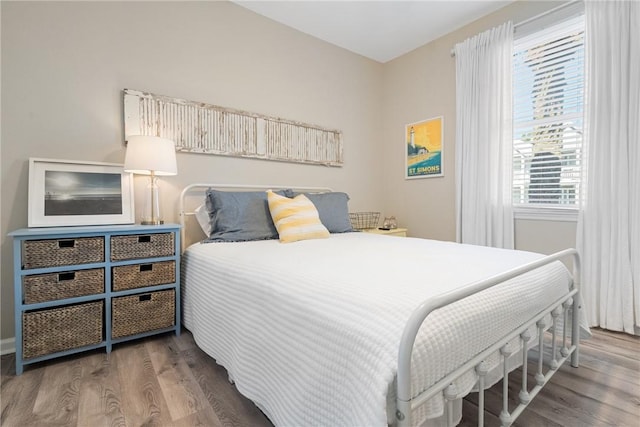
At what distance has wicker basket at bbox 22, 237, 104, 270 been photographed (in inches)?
62.4

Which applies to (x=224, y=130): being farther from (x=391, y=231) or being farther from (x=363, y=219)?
(x=391, y=231)

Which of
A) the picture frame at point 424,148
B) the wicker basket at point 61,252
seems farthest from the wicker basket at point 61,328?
the picture frame at point 424,148

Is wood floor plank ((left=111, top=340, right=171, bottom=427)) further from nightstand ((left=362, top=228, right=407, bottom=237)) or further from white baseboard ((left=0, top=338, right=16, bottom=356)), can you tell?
nightstand ((left=362, top=228, right=407, bottom=237))

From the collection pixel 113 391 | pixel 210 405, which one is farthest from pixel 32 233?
pixel 210 405

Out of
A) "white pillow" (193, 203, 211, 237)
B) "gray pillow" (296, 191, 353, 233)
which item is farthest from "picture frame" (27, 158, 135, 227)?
"gray pillow" (296, 191, 353, 233)

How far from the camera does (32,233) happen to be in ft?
5.14

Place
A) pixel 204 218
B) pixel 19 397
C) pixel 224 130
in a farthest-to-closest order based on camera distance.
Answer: pixel 224 130 < pixel 204 218 < pixel 19 397

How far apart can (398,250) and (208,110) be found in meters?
1.85

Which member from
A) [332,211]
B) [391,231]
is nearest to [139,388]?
[332,211]

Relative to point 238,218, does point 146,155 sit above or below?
above

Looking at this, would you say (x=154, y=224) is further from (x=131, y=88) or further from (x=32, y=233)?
(x=131, y=88)

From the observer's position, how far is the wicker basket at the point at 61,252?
158 cm

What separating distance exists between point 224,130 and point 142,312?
149 centimetres

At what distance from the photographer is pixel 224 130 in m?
2.56
